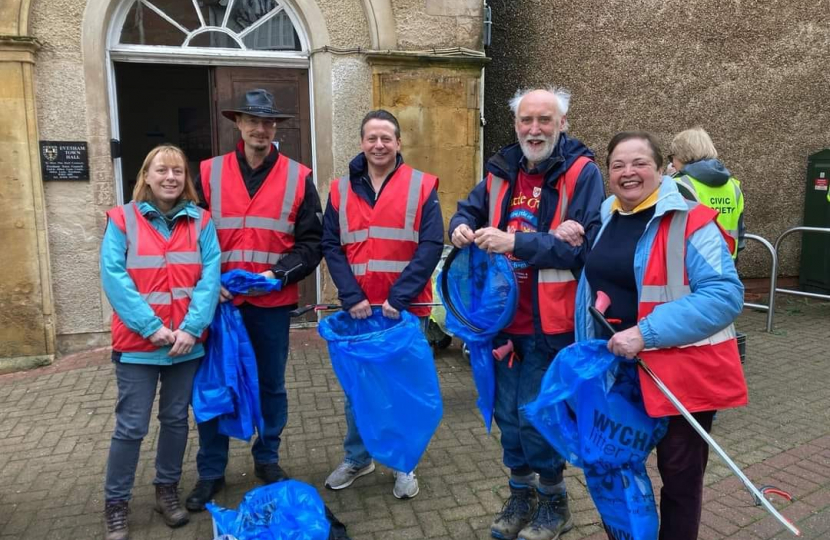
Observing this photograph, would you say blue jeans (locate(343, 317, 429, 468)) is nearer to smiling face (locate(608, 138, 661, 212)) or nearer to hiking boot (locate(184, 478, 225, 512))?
hiking boot (locate(184, 478, 225, 512))

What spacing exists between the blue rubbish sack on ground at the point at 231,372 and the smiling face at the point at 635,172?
173 centimetres

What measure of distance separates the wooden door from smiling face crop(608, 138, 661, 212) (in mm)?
4363

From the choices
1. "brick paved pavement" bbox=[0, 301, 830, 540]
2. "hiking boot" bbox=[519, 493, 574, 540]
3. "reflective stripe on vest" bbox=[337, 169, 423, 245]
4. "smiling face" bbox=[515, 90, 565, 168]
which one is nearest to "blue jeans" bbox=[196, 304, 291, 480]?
"brick paved pavement" bbox=[0, 301, 830, 540]

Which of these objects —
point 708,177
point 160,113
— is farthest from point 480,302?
point 160,113

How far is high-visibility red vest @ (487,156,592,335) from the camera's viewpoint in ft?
8.45

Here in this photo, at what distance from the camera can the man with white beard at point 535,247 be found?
2.55m

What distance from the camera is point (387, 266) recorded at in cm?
313

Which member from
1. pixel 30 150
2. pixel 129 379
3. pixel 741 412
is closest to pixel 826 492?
pixel 741 412

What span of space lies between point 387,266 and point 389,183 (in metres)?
0.44

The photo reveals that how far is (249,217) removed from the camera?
313 centimetres

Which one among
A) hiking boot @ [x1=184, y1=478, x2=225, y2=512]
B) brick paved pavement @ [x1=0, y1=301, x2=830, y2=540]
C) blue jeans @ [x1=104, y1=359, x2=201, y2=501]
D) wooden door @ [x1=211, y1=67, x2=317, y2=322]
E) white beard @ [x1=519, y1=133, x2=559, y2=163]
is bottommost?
brick paved pavement @ [x1=0, y1=301, x2=830, y2=540]

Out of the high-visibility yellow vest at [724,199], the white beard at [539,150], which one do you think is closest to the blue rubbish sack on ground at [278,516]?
the white beard at [539,150]

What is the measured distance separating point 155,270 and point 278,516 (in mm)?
1257

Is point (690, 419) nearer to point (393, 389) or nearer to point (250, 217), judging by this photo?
point (393, 389)
